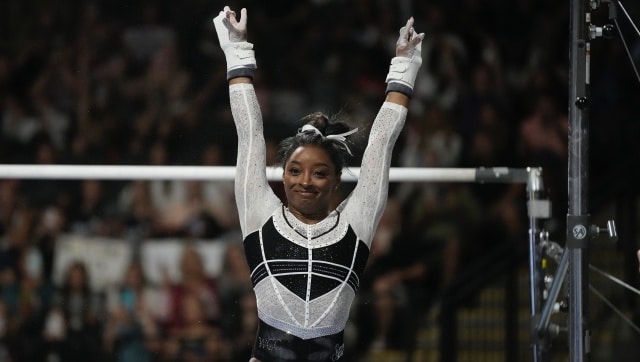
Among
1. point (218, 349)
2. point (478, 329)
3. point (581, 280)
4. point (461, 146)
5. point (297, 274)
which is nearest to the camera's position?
point (297, 274)

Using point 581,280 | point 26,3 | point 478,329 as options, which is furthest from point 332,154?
point 26,3

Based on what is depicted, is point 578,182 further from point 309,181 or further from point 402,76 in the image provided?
point 309,181

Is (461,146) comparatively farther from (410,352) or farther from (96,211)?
(96,211)

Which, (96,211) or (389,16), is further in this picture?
(389,16)

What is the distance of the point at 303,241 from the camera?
329cm

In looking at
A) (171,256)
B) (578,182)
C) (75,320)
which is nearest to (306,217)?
(578,182)

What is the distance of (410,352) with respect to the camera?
20.2 ft

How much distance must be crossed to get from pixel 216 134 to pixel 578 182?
381 centimetres

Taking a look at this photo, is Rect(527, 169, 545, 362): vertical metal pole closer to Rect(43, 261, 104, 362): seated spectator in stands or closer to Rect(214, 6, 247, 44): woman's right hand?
Rect(214, 6, 247, 44): woman's right hand

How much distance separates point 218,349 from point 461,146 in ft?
7.07

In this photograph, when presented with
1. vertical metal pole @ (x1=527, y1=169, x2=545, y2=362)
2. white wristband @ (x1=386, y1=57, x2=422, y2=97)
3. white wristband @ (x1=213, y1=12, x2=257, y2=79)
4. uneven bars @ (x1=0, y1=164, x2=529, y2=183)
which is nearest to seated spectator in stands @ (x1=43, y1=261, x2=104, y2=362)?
uneven bars @ (x1=0, y1=164, x2=529, y2=183)

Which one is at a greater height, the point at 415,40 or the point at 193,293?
the point at 415,40

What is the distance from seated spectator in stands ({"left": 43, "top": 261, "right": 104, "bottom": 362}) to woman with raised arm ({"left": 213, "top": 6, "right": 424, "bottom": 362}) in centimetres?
295

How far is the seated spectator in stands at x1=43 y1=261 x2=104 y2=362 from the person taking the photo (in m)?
6.03
